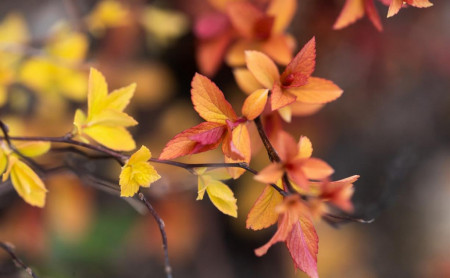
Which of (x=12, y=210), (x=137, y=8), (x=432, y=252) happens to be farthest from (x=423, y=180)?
(x=12, y=210)

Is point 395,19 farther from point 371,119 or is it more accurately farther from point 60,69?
point 60,69

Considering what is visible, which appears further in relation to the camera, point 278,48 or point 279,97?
point 278,48

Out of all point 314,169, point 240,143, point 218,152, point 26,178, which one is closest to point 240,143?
point 240,143

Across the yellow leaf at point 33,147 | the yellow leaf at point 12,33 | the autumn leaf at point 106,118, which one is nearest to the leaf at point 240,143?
the autumn leaf at point 106,118

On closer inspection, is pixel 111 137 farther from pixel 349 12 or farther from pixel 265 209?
pixel 349 12

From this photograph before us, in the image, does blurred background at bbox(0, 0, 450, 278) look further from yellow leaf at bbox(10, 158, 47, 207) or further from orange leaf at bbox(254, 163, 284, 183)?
orange leaf at bbox(254, 163, 284, 183)

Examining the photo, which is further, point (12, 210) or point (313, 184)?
point (12, 210)
